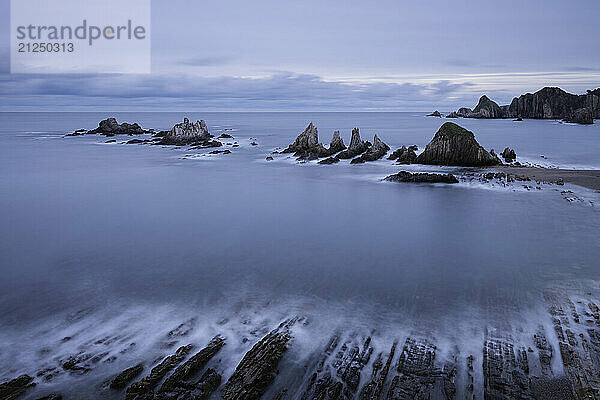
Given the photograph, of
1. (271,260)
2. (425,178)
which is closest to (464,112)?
(425,178)

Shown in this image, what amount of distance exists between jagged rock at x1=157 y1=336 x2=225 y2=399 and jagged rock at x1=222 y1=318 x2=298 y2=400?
1.02ft

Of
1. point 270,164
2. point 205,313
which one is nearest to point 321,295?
point 205,313

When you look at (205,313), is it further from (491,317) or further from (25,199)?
(25,199)

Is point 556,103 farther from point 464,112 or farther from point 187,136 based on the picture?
point 187,136

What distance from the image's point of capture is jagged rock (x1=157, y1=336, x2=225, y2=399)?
6.14 m

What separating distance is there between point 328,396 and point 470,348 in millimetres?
2779

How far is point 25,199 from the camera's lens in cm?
2083

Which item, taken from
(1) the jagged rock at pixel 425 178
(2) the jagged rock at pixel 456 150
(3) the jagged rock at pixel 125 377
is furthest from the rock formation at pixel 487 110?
(3) the jagged rock at pixel 125 377

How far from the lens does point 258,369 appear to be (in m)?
6.70

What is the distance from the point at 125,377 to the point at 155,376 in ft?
1.55

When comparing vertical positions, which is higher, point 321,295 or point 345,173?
point 345,173

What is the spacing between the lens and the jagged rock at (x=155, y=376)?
6148mm

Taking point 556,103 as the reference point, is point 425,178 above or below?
below

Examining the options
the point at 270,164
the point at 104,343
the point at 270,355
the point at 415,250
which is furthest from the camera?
the point at 270,164
